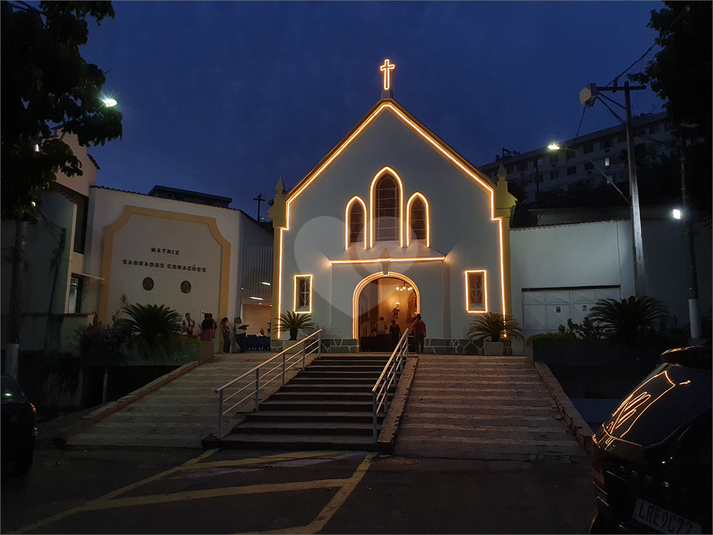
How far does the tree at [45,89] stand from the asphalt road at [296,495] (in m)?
4.27

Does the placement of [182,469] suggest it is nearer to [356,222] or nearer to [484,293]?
[484,293]

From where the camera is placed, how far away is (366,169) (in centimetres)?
2005

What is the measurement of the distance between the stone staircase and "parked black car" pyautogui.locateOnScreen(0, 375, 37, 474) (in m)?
3.29

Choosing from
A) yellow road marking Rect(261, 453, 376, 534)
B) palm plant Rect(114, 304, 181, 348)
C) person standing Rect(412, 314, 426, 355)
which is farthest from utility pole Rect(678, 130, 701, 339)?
palm plant Rect(114, 304, 181, 348)

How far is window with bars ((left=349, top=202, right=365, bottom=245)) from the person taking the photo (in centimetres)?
1994

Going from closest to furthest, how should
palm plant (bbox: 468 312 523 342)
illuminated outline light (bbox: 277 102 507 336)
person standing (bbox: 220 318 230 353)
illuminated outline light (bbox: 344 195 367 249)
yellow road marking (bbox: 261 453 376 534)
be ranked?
yellow road marking (bbox: 261 453 376 534) < palm plant (bbox: 468 312 523 342) < illuminated outline light (bbox: 277 102 507 336) < illuminated outline light (bbox: 344 195 367 249) < person standing (bbox: 220 318 230 353)

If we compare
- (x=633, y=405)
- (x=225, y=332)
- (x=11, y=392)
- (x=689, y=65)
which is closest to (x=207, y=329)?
(x=225, y=332)

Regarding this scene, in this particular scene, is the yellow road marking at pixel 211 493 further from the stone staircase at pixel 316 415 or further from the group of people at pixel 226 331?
the group of people at pixel 226 331

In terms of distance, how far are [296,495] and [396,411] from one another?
489 centimetres

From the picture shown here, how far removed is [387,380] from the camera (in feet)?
38.5

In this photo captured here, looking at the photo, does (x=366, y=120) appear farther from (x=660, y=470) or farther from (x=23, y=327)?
(x=660, y=470)

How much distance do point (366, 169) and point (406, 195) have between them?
67.5 inches

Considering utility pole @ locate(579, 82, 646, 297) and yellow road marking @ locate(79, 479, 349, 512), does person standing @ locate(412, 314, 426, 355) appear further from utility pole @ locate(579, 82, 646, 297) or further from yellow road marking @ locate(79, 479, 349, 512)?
yellow road marking @ locate(79, 479, 349, 512)

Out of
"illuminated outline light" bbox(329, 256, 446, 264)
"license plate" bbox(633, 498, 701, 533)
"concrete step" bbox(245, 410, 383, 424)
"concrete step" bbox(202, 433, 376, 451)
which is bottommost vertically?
"concrete step" bbox(202, 433, 376, 451)
